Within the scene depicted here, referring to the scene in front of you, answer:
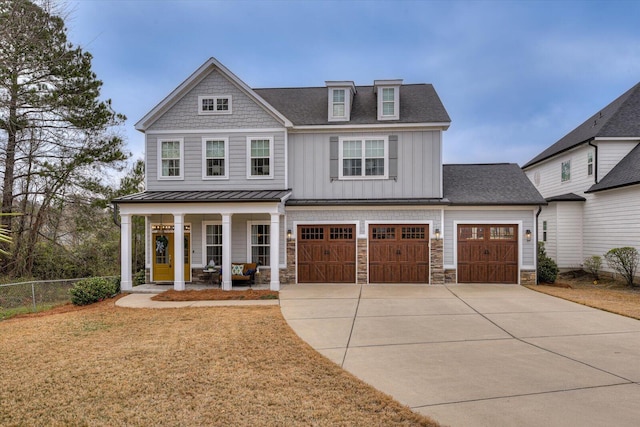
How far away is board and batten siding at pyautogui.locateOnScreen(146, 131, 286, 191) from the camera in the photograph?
14523 mm

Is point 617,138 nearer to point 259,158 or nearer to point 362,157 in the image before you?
point 362,157

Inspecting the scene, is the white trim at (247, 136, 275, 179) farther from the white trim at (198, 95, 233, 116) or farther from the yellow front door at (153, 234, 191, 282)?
the yellow front door at (153, 234, 191, 282)

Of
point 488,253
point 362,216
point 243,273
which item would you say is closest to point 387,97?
point 362,216

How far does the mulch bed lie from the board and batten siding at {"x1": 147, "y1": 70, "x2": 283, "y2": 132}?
6583 mm

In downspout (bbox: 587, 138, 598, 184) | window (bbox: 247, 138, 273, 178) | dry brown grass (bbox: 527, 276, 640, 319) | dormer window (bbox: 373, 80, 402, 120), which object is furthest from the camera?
downspout (bbox: 587, 138, 598, 184)

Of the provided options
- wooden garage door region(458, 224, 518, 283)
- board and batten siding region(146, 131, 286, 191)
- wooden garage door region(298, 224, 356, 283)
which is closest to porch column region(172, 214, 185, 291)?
board and batten siding region(146, 131, 286, 191)

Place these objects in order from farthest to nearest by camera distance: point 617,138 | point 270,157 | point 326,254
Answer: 1. point 617,138
2. point 270,157
3. point 326,254

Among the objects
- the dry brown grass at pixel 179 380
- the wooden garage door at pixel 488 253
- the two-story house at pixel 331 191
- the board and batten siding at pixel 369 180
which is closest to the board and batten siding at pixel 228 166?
the two-story house at pixel 331 191

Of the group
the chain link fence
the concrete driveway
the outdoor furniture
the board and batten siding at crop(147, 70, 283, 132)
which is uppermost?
the board and batten siding at crop(147, 70, 283, 132)

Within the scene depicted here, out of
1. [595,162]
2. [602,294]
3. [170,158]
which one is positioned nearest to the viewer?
[602,294]

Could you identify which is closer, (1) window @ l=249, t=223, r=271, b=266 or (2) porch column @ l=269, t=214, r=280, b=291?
(2) porch column @ l=269, t=214, r=280, b=291

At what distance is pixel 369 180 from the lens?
14.5m

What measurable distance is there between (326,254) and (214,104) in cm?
758

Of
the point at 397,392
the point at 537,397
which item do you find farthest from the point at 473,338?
the point at 397,392
